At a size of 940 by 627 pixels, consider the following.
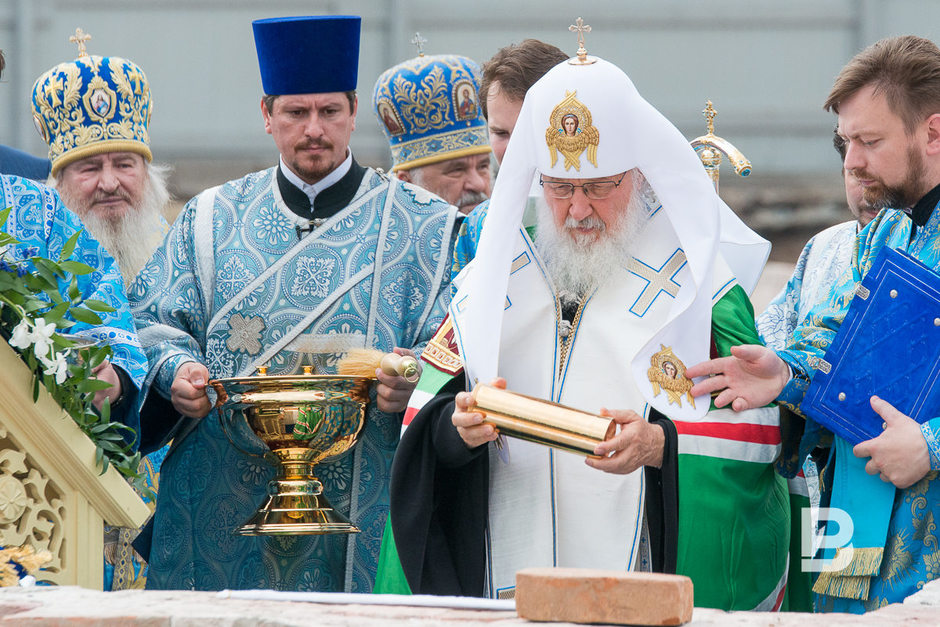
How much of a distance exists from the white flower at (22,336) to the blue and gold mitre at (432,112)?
3146 millimetres

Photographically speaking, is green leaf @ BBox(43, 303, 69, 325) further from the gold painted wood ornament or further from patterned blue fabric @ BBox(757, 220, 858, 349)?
patterned blue fabric @ BBox(757, 220, 858, 349)

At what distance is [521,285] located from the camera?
4.45 meters

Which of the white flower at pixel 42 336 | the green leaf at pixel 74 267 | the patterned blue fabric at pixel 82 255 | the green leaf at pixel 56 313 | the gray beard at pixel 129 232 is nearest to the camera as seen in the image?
the white flower at pixel 42 336

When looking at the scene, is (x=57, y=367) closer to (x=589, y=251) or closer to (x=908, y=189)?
(x=589, y=251)

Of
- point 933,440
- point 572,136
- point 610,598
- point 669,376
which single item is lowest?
point 610,598

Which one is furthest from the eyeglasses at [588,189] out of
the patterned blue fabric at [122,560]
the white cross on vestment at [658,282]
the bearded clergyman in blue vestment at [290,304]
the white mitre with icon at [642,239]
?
the patterned blue fabric at [122,560]

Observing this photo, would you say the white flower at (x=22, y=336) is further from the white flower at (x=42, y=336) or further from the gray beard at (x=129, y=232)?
the gray beard at (x=129, y=232)

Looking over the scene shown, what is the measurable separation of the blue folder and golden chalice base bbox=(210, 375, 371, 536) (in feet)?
4.53

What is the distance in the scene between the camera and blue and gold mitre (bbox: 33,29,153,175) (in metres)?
6.66

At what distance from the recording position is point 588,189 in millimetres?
4352

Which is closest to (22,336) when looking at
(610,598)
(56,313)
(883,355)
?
(56,313)

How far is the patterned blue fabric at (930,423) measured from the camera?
165 inches

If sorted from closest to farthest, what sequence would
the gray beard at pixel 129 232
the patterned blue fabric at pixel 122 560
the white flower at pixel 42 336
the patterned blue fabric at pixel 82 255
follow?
the white flower at pixel 42 336
the patterned blue fabric at pixel 82 255
the patterned blue fabric at pixel 122 560
the gray beard at pixel 129 232

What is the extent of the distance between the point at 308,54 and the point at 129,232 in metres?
1.72
